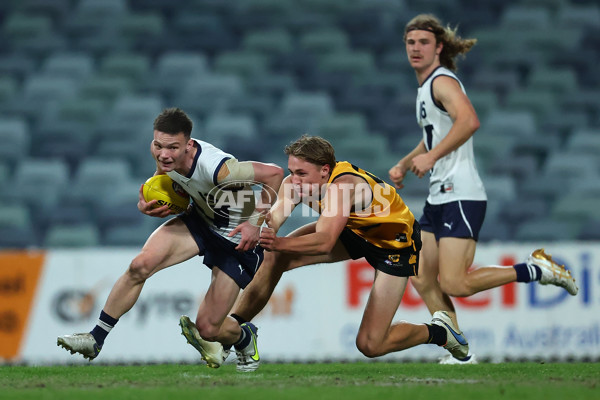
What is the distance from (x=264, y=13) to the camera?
1291 centimetres

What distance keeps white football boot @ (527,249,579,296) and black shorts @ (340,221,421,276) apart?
1019 millimetres

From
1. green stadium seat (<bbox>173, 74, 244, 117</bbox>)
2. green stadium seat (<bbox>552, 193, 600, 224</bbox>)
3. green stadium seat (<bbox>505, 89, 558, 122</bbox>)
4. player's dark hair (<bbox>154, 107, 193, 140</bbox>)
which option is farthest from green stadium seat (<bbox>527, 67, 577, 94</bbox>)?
player's dark hair (<bbox>154, 107, 193, 140</bbox>)

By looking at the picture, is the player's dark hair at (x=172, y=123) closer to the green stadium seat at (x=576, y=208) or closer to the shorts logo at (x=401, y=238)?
the shorts logo at (x=401, y=238)

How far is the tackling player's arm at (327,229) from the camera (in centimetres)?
484

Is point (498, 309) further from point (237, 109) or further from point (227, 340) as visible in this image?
point (237, 109)

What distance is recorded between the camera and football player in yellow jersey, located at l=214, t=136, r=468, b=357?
504 cm

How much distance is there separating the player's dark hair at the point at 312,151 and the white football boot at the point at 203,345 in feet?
4.20

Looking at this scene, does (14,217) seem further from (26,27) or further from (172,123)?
(172,123)

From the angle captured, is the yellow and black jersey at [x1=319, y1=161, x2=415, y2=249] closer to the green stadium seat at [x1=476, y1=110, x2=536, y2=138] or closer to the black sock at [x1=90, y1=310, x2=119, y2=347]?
the black sock at [x1=90, y1=310, x2=119, y2=347]

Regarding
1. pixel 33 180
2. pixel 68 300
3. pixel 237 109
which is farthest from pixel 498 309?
pixel 33 180

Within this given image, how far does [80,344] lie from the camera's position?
525cm

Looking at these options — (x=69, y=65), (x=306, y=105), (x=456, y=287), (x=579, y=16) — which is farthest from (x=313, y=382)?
(x=579, y=16)

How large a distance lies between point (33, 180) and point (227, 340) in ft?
19.2

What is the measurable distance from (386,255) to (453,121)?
1.10 meters
